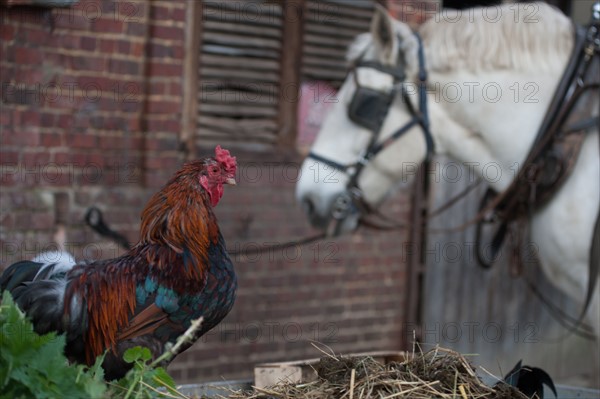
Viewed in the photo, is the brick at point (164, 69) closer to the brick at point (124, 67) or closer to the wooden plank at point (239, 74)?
the brick at point (124, 67)

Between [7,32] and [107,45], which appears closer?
[7,32]

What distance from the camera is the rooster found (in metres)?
2.48

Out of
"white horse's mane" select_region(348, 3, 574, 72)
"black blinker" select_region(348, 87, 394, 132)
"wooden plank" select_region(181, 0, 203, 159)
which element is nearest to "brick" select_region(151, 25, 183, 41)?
"wooden plank" select_region(181, 0, 203, 159)

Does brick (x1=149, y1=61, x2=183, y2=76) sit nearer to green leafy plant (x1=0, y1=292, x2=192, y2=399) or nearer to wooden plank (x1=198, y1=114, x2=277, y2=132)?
wooden plank (x1=198, y1=114, x2=277, y2=132)

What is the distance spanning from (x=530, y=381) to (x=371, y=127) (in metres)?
2.39

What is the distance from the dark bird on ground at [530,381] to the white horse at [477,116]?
1.90m

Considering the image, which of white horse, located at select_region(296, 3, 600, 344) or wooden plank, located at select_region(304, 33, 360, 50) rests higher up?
wooden plank, located at select_region(304, 33, 360, 50)

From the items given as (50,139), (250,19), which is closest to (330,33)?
(250,19)

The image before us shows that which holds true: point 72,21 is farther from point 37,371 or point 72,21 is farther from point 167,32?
point 37,371

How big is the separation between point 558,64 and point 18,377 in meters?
3.40

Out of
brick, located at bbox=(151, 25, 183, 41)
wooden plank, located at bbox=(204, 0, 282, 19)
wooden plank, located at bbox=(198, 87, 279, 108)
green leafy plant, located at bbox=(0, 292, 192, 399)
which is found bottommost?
green leafy plant, located at bbox=(0, 292, 192, 399)

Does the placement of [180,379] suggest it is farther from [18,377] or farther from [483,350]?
[18,377]

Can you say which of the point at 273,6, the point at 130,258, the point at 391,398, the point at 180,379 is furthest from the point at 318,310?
the point at 391,398

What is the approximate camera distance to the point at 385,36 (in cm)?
463
